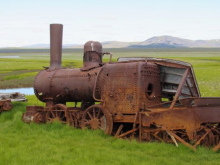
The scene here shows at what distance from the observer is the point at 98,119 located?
11.9 metres

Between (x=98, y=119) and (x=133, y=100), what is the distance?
1483mm

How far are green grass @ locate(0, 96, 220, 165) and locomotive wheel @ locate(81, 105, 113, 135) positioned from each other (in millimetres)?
285

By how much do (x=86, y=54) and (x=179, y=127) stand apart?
218 inches

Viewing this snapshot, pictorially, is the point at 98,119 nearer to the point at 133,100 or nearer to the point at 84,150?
the point at 133,100

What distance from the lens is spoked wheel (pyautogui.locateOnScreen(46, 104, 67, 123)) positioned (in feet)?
45.1

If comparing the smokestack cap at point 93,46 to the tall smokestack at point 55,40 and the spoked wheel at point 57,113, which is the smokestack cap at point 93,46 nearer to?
the tall smokestack at point 55,40

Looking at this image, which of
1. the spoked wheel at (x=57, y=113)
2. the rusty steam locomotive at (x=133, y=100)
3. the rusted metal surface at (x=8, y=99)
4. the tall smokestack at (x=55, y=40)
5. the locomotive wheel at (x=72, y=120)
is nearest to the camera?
the rusty steam locomotive at (x=133, y=100)

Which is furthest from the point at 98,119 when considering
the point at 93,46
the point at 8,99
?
the point at 8,99

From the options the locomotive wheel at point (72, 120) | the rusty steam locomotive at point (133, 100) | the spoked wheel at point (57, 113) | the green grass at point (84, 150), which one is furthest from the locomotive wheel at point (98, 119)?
the spoked wheel at point (57, 113)

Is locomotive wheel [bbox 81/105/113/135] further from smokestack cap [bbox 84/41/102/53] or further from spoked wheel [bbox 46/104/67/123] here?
smokestack cap [bbox 84/41/102/53]

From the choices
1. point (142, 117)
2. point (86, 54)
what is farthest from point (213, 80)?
point (142, 117)

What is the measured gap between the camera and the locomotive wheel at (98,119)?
11477 mm

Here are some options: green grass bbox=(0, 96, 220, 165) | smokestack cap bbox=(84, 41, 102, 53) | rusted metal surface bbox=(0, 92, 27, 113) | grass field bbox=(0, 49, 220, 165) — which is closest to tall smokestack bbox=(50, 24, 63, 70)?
smokestack cap bbox=(84, 41, 102, 53)

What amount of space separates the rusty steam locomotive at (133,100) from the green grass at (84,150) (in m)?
0.55
